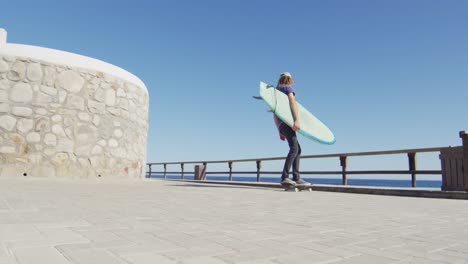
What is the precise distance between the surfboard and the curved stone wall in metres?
3.96

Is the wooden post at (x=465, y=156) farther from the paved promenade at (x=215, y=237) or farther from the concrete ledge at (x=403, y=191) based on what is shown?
the paved promenade at (x=215, y=237)

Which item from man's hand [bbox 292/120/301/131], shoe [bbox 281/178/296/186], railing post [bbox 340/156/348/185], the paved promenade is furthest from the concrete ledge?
the paved promenade

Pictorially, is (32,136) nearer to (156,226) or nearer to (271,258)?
(156,226)

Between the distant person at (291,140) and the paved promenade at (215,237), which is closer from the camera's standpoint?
the paved promenade at (215,237)

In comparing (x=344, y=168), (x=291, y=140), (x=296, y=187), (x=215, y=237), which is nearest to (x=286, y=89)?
(x=291, y=140)

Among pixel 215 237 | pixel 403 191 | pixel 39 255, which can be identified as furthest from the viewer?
pixel 403 191

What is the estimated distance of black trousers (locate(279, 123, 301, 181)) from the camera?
6.73 metres

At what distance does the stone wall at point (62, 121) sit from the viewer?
7320 millimetres

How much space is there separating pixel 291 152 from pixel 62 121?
5294 millimetres

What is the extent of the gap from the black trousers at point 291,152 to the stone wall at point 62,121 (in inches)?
175

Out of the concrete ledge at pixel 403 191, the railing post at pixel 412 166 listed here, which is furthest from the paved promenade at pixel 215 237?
the railing post at pixel 412 166

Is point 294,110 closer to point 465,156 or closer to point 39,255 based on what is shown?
point 465,156

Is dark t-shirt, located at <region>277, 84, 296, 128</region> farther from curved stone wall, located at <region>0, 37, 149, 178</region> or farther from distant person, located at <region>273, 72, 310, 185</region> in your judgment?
curved stone wall, located at <region>0, 37, 149, 178</region>

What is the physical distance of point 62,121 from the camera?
7.82 metres
